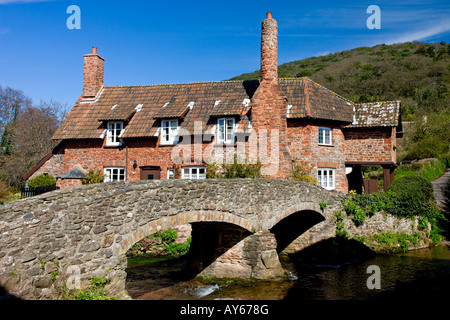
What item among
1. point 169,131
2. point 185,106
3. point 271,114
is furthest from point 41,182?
point 271,114

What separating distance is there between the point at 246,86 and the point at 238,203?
12444mm

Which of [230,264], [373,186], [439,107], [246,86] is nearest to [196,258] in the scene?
[230,264]

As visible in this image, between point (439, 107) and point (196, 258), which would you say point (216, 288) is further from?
point (439, 107)

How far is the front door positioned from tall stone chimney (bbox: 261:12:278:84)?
7892 millimetres

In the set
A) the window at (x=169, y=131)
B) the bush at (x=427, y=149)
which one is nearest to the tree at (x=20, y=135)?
the window at (x=169, y=131)

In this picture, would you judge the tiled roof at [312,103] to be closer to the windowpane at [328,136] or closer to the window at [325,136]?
the window at [325,136]

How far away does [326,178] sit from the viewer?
866 inches

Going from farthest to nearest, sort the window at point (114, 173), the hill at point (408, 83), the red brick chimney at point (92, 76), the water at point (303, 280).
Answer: the hill at point (408, 83) → the red brick chimney at point (92, 76) → the window at point (114, 173) → the water at point (303, 280)

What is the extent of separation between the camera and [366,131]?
75.3ft

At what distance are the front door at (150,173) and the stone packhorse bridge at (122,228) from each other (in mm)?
7702

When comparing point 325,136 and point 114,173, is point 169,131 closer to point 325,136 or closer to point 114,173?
point 114,173

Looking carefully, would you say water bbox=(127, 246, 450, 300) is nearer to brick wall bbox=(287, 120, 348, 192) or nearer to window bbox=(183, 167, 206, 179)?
window bbox=(183, 167, 206, 179)

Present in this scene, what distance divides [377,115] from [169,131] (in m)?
12.4

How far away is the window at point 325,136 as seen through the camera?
861 inches
